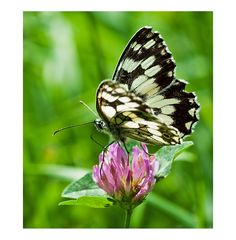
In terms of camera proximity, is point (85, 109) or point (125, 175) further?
point (85, 109)

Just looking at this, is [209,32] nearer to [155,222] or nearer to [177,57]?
[177,57]

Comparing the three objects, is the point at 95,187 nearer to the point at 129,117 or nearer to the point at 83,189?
the point at 83,189

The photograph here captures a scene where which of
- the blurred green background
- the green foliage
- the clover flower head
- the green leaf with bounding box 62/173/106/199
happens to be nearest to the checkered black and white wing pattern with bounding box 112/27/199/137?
the green foliage

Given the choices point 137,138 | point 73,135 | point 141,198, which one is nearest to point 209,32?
point 73,135

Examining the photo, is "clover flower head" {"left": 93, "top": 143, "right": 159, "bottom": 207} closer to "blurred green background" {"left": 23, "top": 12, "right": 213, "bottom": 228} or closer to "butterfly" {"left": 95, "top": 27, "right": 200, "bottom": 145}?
"butterfly" {"left": 95, "top": 27, "right": 200, "bottom": 145}

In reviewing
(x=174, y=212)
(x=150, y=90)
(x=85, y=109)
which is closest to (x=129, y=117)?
(x=150, y=90)

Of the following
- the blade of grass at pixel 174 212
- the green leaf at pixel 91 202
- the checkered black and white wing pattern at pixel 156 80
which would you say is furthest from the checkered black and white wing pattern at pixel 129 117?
the blade of grass at pixel 174 212
